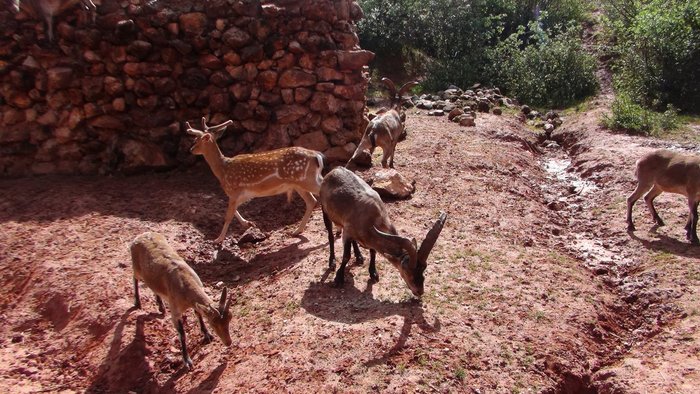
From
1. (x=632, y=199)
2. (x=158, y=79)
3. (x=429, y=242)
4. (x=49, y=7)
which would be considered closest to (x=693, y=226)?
(x=632, y=199)

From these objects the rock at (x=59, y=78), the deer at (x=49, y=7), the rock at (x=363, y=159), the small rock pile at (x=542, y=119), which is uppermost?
the deer at (x=49, y=7)

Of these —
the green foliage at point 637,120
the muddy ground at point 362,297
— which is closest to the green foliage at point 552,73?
the green foliage at point 637,120

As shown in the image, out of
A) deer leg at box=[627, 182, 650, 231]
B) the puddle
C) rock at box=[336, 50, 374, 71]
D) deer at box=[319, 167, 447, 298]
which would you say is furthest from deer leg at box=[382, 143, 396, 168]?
deer leg at box=[627, 182, 650, 231]

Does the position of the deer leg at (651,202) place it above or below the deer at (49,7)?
below

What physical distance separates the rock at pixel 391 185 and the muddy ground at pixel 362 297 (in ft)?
0.63

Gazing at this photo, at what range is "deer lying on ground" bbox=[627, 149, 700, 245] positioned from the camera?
7.96 metres

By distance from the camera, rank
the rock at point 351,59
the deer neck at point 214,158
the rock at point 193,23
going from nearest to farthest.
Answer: the deer neck at point 214,158
the rock at point 193,23
the rock at point 351,59

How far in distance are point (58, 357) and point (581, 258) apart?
6.72 m

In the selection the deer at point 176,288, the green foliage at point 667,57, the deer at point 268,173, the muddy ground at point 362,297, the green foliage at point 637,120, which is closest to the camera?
the muddy ground at point 362,297

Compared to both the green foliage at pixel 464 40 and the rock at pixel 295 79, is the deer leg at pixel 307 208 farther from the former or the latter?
the green foliage at pixel 464 40

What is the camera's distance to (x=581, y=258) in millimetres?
7934

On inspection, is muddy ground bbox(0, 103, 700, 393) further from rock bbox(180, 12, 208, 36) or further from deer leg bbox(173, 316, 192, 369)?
rock bbox(180, 12, 208, 36)

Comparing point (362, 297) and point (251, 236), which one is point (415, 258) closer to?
point (362, 297)

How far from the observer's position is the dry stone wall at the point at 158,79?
9406mm
